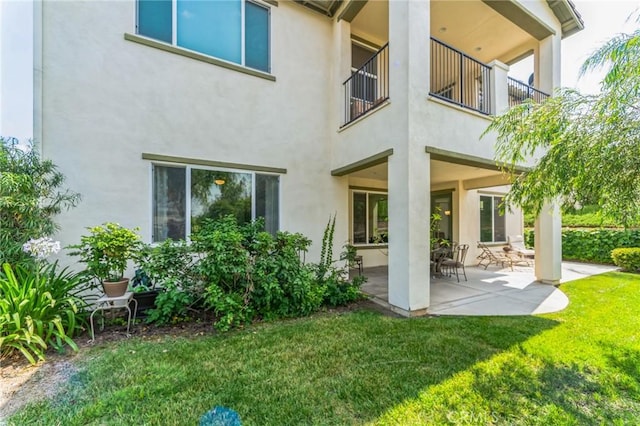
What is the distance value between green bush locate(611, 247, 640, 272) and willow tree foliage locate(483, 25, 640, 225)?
8.21 metres

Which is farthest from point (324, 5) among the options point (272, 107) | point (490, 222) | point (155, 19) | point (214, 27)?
point (490, 222)

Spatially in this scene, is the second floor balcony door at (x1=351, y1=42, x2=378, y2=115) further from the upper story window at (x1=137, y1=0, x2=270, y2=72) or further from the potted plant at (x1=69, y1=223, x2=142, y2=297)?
the potted plant at (x1=69, y1=223, x2=142, y2=297)

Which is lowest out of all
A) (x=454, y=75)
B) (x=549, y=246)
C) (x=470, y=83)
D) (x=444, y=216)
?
(x=549, y=246)

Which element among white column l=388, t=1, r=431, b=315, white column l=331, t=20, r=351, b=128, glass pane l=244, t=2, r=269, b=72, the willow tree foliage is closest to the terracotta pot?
white column l=388, t=1, r=431, b=315

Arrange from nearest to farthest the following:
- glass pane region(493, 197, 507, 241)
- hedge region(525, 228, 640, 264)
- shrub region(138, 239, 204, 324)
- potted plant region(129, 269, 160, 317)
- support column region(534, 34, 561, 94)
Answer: shrub region(138, 239, 204, 324), potted plant region(129, 269, 160, 317), support column region(534, 34, 561, 94), hedge region(525, 228, 640, 264), glass pane region(493, 197, 507, 241)

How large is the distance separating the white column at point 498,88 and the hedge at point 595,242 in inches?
319

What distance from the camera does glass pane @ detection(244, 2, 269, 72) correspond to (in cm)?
634

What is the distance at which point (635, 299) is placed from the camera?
5.97 m

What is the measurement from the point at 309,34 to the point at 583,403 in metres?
8.35

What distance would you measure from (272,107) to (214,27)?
198 centimetres

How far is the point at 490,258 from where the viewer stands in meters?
10.3

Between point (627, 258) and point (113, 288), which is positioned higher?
point (113, 288)

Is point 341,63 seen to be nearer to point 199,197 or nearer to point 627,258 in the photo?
point 199,197

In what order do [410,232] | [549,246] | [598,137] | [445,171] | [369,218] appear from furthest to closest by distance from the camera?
1. [369,218]
2. [445,171]
3. [549,246]
4. [410,232]
5. [598,137]
